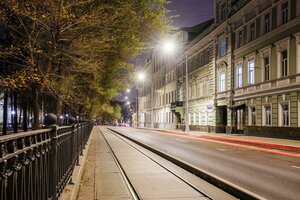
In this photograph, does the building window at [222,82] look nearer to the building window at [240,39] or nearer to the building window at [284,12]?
the building window at [240,39]

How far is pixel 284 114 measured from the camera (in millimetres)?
30375

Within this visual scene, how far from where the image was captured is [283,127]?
29797 mm

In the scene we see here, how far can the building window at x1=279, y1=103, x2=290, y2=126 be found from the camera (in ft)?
97.8

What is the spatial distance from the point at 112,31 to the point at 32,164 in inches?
415

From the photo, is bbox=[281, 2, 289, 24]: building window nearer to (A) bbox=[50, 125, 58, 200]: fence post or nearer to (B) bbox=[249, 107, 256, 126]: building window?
(B) bbox=[249, 107, 256, 126]: building window

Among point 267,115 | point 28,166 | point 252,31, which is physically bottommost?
point 28,166

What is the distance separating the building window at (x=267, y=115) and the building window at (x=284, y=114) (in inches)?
75.5

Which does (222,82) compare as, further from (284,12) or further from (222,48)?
(284,12)

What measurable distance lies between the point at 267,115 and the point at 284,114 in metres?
2.97

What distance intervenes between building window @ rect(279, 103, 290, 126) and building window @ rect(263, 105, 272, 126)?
1.92m

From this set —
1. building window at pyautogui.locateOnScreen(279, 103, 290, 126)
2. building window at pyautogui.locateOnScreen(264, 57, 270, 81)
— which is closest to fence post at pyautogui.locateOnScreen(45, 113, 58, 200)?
building window at pyautogui.locateOnScreen(279, 103, 290, 126)

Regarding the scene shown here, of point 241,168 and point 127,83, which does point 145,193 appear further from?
point 127,83

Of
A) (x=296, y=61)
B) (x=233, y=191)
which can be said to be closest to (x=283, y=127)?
(x=296, y=61)

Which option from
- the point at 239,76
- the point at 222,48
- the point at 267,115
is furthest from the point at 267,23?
the point at 222,48
